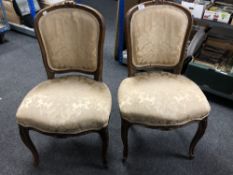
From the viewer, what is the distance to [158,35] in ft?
4.11

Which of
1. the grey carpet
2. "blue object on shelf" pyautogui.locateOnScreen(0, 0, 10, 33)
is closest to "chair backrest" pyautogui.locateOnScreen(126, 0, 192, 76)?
the grey carpet

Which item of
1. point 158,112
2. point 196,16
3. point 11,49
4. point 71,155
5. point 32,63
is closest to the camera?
point 158,112

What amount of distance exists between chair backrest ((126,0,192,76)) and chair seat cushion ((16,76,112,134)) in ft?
1.07

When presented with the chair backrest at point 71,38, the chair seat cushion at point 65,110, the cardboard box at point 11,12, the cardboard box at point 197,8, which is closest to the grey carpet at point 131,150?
the chair seat cushion at point 65,110

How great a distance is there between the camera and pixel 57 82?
126 centimetres

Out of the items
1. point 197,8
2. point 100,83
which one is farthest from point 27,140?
point 197,8

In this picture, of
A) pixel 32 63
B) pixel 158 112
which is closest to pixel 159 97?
pixel 158 112

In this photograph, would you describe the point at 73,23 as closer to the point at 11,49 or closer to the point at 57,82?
the point at 57,82

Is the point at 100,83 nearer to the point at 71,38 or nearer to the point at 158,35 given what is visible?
the point at 71,38

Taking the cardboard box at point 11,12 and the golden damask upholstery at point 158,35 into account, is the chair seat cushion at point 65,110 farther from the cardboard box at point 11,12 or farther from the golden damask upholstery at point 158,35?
the cardboard box at point 11,12

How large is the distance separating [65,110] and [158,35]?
666 millimetres

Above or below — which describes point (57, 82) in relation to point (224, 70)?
above

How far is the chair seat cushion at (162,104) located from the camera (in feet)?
3.50

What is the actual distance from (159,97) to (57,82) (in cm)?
58
